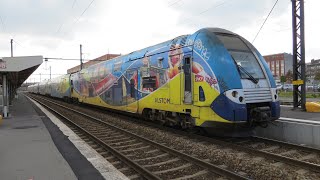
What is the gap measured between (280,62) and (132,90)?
381 ft

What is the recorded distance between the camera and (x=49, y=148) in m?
9.34

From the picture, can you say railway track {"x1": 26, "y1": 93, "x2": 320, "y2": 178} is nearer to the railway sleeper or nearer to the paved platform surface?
the railway sleeper

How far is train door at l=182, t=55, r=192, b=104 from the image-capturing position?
10.5 metres

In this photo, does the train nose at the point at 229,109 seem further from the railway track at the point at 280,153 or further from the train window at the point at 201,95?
the railway track at the point at 280,153

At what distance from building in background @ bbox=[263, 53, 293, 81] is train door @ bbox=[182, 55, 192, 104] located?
4395 inches

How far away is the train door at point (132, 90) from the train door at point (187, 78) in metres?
4.22

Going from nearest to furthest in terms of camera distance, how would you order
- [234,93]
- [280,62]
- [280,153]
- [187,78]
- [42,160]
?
[42,160] < [280,153] < [234,93] < [187,78] < [280,62]

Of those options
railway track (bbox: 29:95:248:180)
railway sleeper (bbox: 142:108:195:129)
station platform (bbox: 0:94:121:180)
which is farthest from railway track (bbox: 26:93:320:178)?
station platform (bbox: 0:94:121:180)

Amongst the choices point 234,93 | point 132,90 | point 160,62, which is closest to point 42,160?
point 234,93

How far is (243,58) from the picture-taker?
33.5 feet

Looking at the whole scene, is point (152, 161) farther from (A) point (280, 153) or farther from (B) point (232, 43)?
(B) point (232, 43)

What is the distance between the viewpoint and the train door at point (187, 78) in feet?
34.3

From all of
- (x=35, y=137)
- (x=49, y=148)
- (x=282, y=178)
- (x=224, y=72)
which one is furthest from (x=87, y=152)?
(x=282, y=178)

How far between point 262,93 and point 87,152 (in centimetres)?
517
